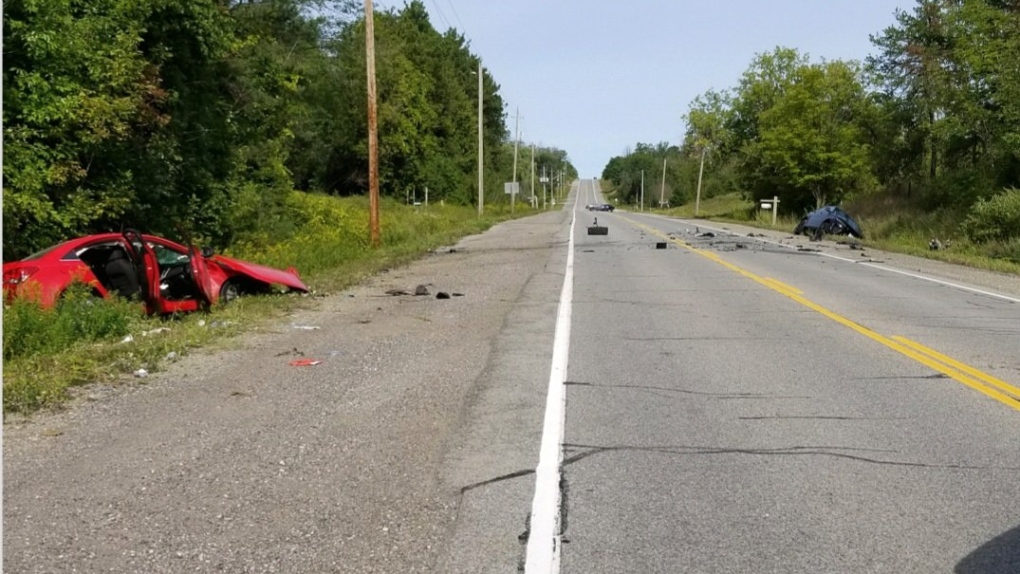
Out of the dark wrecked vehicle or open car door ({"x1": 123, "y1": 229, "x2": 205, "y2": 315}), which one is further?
the dark wrecked vehicle

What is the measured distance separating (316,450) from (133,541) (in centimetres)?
165

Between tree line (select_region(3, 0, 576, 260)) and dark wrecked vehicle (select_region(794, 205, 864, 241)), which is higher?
tree line (select_region(3, 0, 576, 260))

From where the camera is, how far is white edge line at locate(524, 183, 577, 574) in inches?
163

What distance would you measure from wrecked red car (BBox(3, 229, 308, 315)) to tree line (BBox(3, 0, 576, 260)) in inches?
66.6

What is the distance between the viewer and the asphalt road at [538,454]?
4.28 metres

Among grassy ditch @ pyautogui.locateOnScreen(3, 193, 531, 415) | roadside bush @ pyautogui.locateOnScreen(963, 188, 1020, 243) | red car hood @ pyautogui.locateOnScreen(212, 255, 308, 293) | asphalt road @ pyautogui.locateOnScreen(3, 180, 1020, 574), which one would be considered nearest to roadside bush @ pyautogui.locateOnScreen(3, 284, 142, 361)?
grassy ditch @ pyautogui.locateOnScreen(3, 193, 531, 415)

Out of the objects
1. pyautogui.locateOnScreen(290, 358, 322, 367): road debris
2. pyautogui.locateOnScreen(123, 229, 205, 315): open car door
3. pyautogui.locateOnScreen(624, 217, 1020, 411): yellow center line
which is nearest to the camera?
pyautogui.locateOnScreen(624, 217, 1020, 411): yellow center line

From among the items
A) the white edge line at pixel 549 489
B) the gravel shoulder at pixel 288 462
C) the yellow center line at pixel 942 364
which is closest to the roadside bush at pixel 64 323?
the gravel shoulder at pixel 288 462

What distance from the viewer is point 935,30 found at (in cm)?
4138

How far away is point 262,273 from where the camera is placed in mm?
14164

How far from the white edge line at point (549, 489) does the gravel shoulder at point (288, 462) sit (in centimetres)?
9

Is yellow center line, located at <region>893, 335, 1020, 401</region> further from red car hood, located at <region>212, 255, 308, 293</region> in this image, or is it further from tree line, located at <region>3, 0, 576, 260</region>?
tree line, located at <region>3, 0, 576, 260</region>

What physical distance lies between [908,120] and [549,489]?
139ft

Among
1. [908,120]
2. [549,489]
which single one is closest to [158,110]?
[549,489]
